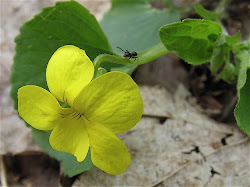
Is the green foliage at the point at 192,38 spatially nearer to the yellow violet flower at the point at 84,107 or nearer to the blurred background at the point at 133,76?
the yellow violet flower at the point at 84,107

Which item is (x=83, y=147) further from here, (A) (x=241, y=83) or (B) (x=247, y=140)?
(B) (x=247, y=140)

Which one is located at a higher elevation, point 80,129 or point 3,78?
point 80,129

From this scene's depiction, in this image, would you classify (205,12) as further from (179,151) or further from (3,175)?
(3,175)

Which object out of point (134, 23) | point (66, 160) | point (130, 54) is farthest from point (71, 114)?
point (134, 23)

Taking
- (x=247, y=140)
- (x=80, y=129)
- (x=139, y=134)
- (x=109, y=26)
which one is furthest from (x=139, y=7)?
(x=80, y=129)

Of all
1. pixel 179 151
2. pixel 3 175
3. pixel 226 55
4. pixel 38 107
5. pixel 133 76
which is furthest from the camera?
pixel 133 76

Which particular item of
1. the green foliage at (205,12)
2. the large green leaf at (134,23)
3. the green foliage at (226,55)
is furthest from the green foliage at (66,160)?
the green foliage at (205,12)

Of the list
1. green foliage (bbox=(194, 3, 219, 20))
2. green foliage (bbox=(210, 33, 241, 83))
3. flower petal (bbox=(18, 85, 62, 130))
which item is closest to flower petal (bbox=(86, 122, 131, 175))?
flower petal (bbox=(18, 85, 62, 130))
